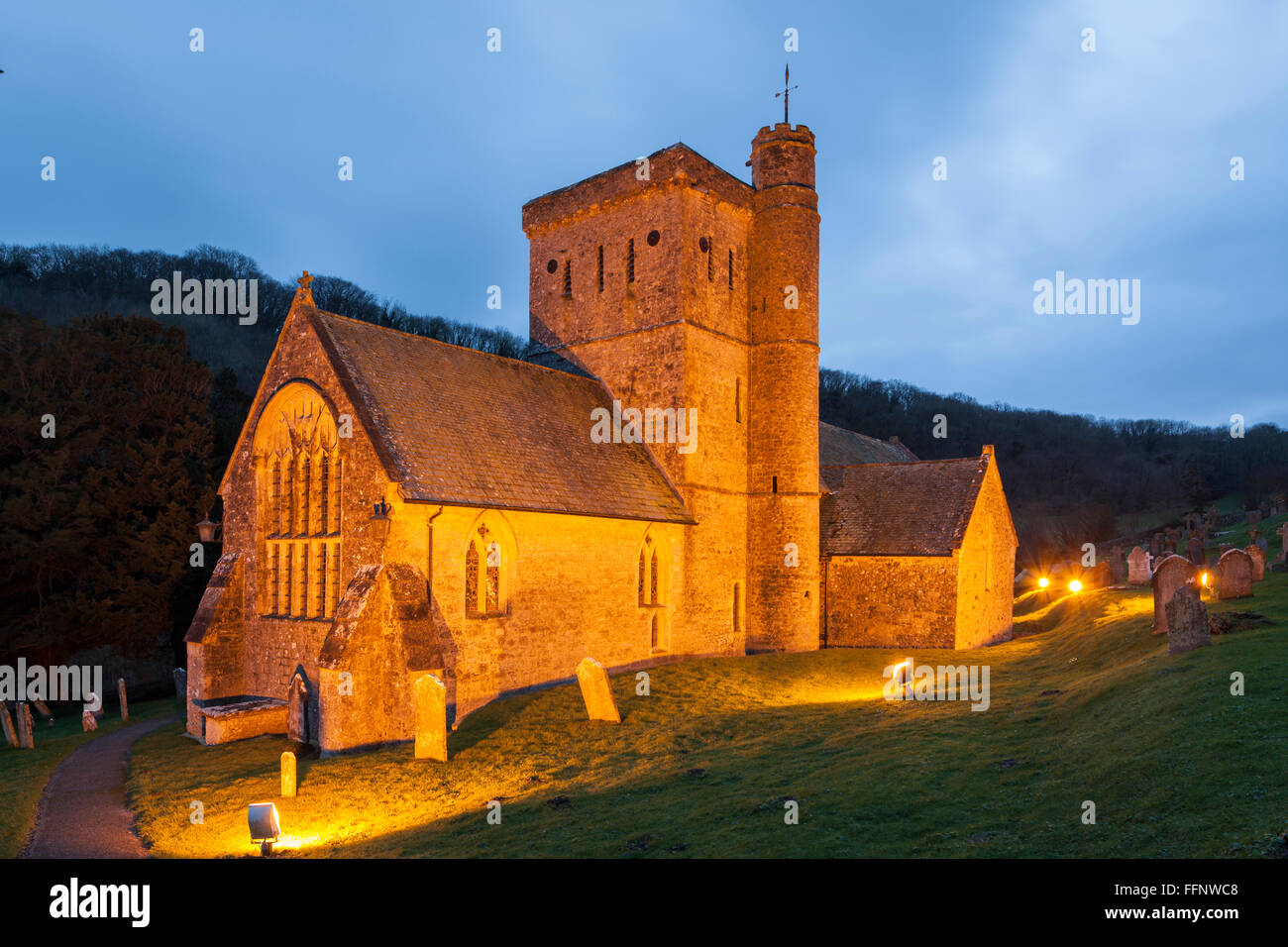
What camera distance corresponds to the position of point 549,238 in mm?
32562

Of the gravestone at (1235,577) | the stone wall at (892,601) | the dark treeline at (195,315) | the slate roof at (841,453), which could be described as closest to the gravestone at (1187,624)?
the gravestone at (1235,577)

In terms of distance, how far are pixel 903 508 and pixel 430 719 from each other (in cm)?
2216

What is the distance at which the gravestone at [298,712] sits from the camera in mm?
19344

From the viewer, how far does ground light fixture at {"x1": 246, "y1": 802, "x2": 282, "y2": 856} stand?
12.0 meters

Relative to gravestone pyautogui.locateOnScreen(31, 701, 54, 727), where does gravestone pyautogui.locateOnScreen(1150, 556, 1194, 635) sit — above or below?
above

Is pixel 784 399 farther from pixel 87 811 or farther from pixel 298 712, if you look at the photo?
pixel 87 811

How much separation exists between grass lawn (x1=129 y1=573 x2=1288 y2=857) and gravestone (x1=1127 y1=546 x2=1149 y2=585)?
15.0 metres

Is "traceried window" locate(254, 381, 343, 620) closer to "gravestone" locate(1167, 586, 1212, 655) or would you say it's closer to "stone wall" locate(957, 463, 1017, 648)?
"gravestone" locate(1167, 586, 1212, 655)

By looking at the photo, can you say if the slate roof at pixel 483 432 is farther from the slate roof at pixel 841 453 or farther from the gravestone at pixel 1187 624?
the gravestone at pixel 1187 624

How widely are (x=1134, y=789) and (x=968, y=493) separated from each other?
23.7 m

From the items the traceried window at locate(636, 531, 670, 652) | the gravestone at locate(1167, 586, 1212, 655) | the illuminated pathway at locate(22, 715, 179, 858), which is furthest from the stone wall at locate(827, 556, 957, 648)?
the illuminated pathway at locate(22, 715, 179, 858)

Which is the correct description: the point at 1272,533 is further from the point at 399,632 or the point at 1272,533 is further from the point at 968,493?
the point at 399,632
